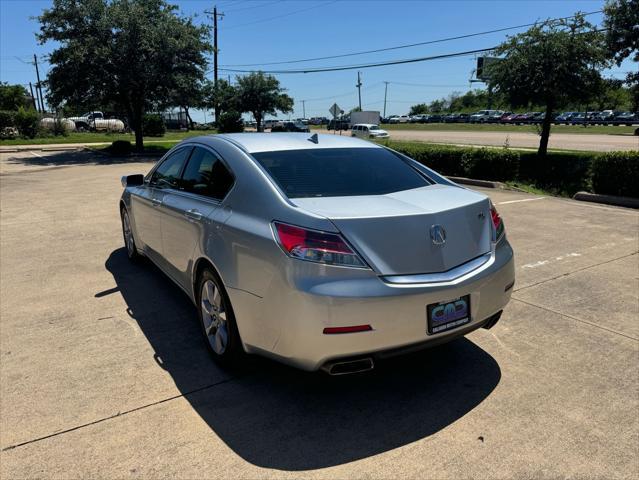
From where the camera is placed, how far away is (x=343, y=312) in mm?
2545

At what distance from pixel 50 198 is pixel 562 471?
38.4 ft

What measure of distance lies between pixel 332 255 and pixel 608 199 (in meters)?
10.0

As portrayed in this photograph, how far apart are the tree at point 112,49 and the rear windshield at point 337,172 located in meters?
23.0

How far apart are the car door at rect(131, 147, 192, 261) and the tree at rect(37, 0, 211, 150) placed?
2119cm

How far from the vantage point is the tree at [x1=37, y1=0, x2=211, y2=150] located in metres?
23.6

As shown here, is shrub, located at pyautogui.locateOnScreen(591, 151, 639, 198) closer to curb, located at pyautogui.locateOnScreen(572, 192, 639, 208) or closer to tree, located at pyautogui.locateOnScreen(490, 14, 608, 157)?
curb, located at pyautogui.locateOnScreen(572, 192, 639, 208)

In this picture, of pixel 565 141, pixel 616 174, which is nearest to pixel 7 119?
pixel 565 141

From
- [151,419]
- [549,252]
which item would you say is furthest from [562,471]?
[549,252]

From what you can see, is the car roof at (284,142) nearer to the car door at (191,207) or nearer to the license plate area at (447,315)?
the car door at (191,207)

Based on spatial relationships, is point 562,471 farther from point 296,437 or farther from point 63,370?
point 63,370

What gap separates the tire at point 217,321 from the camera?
10.4 ft

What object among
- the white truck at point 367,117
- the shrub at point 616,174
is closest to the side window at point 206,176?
the shrub at point 616,174

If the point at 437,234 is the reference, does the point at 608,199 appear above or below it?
below

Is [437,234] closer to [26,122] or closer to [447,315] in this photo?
[447,315]
